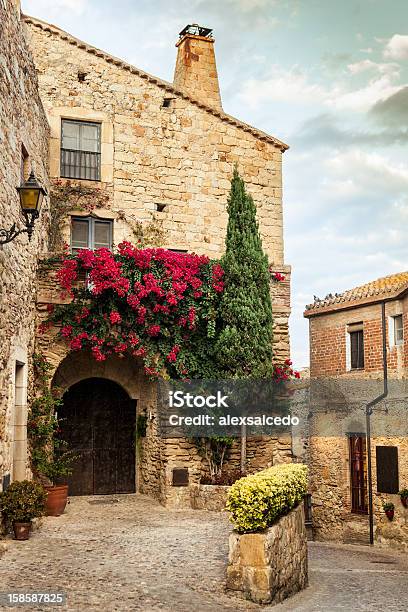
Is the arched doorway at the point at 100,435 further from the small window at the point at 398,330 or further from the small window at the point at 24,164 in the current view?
the small window at the point at 398,330

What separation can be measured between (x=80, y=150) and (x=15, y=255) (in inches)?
286

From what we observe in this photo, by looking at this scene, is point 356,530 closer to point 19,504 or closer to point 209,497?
point 209,497

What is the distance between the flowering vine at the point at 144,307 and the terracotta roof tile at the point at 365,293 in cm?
679

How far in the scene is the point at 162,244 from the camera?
59.5ft

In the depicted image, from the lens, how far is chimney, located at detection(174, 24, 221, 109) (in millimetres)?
20172

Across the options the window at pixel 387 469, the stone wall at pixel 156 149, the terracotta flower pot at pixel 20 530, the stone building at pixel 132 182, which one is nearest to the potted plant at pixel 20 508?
the terracotta flower pot at pixel 20 530

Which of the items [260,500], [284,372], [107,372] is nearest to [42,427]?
[107,372]

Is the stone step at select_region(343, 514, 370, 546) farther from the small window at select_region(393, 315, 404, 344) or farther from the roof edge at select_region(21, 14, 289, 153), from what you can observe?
the roof edge at select_region(21, 14, 289, 153)

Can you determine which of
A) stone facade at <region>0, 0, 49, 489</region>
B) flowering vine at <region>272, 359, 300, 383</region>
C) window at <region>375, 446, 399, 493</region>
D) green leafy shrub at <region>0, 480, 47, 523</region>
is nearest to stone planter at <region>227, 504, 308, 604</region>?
green leafy shrub at <region>0, 480, 47, 523</region>

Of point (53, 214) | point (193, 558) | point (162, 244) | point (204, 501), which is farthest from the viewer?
point (162, 244)

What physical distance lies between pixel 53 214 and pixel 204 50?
7.21 meters

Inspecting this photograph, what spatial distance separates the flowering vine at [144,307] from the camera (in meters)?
13.9

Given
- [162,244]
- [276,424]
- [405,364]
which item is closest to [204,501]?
[276,424]

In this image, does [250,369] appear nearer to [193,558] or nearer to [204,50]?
[193,558]
